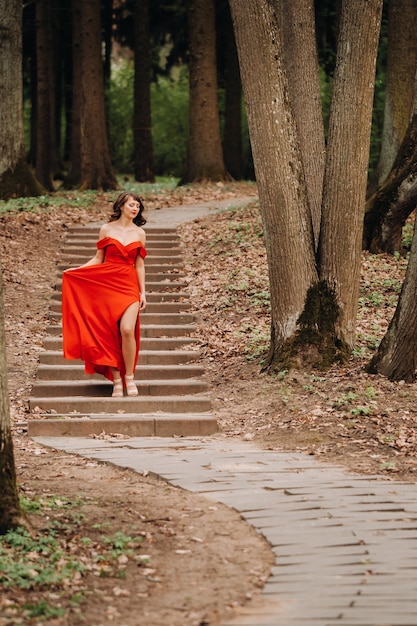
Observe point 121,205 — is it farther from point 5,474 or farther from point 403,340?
point 5,474

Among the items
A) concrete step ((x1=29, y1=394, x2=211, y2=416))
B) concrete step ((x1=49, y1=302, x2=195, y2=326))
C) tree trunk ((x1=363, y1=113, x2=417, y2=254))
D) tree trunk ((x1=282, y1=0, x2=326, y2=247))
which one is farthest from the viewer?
tree trunk ((x1=363, y1=113, x2=417, y2=254))

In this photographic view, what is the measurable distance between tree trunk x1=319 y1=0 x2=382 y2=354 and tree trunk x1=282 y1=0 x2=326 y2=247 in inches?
17.9

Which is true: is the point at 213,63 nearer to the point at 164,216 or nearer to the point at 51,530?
the point at 164,216

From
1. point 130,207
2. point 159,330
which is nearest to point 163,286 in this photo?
point 159,330

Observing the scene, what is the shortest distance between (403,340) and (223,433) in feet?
6.36

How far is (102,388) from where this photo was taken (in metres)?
10.7

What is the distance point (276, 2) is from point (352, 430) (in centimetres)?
542

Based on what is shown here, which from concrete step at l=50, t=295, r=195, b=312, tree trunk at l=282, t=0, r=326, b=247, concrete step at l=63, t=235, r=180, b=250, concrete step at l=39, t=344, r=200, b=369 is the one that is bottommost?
concrete step at l=39, t=344, r=200, b=369

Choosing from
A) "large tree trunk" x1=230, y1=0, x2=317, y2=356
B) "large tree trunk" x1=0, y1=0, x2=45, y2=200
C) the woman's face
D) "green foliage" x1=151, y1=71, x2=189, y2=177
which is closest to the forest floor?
"large tree trunk" x1=230, y1=0, x2=317, y2=356

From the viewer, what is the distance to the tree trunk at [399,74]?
17.4 m

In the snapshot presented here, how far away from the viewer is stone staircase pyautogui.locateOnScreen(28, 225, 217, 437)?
9.33 meters

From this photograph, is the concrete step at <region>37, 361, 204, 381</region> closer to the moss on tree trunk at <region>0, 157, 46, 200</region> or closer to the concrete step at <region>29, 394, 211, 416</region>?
the concrete step at <region>29, 394, 211, 416</region>

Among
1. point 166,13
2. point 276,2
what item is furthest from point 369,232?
point 166,13

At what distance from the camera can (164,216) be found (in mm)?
→ 19500
